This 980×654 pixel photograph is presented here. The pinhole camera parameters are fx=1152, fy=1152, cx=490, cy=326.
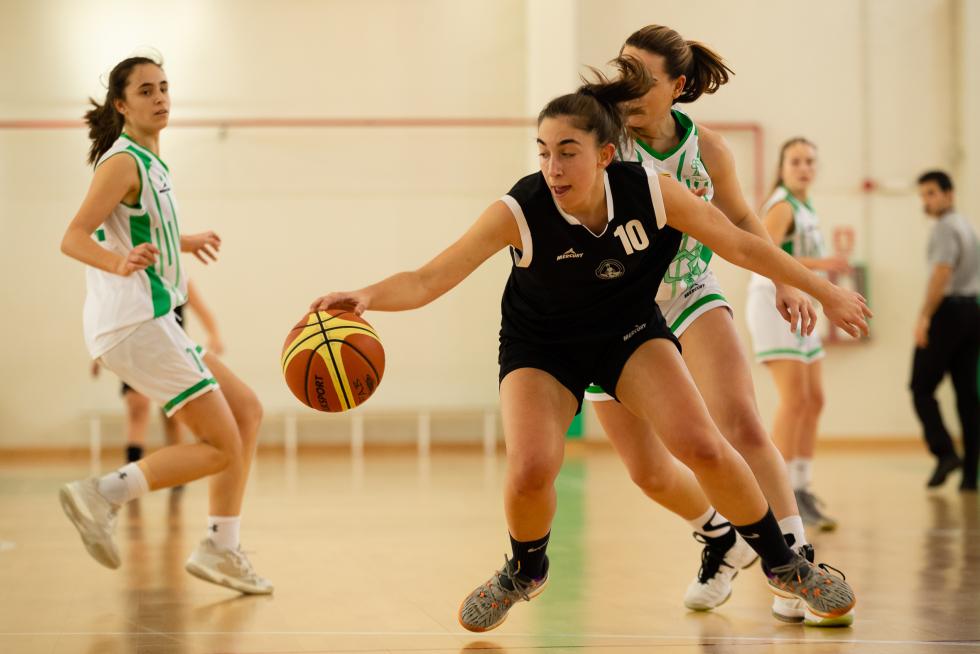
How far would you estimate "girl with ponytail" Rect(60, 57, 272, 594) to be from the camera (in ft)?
12.3

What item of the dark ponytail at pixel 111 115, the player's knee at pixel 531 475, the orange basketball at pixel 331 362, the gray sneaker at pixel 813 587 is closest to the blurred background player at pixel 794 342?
the gray sneaker at pixel 813 587

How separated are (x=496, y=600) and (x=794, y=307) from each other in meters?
1.17

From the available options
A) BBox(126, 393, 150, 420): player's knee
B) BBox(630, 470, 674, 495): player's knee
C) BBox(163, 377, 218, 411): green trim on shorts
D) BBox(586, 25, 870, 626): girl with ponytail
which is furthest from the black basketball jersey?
BBox(126, 393, 150, 420): player's knee

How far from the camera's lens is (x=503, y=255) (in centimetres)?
1046

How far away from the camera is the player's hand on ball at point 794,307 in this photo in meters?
3.21

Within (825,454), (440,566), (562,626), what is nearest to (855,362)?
(825,454)

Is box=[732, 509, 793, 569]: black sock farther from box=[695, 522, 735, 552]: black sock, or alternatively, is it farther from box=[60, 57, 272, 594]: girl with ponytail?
box=[60, 57, 272, 594]: girl with ponytail

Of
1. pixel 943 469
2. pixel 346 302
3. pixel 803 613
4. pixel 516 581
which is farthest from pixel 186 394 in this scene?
pixel 943 469

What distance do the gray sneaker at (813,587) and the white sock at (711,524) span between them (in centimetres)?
39

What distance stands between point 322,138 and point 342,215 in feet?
2.31

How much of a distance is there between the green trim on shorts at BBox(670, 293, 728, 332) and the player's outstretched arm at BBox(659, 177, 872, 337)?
41 centimetres

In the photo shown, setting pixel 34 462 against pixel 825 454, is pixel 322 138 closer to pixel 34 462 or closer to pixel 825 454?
pixel 34 462

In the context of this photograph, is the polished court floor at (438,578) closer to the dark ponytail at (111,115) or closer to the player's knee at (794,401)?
the player's knee at (794,401)

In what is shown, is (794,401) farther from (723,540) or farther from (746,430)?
(746,430)
